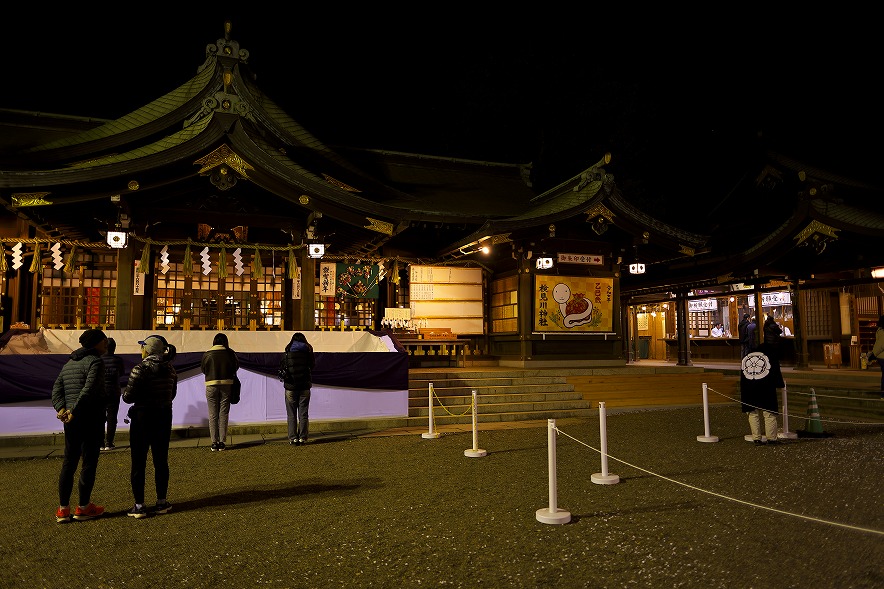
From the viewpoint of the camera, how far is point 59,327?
1352cm

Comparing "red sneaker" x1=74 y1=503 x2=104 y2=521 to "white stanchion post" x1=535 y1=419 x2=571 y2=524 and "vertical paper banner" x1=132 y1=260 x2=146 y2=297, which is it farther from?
"vertical paper banner" x1=132 y1=260 x2=146 y2=297

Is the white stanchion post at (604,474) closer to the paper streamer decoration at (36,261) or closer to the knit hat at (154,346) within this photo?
the knit hat at (154,346)

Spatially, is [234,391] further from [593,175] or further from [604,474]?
[593,175]

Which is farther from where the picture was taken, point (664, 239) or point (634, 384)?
point (664, 239)

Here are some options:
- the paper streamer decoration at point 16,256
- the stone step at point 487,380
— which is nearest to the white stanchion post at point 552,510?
the stone step at point 487,380

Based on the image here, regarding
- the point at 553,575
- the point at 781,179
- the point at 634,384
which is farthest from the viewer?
the point at 781,179

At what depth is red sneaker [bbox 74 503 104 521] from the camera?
5.56 m

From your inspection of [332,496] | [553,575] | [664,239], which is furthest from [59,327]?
[664,239]

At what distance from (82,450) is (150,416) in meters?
0.70

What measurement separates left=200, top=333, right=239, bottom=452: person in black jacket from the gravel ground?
0.61 metres

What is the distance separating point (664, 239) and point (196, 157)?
13.7 m

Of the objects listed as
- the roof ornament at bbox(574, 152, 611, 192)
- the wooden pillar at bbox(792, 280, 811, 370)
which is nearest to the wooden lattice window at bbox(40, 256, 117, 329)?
the roof ornament at bbox(574, 152, 611, 192)

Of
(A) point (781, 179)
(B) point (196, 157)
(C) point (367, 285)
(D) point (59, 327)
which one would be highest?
(A) point (781, 179)

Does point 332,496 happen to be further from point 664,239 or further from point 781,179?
point 781,179
